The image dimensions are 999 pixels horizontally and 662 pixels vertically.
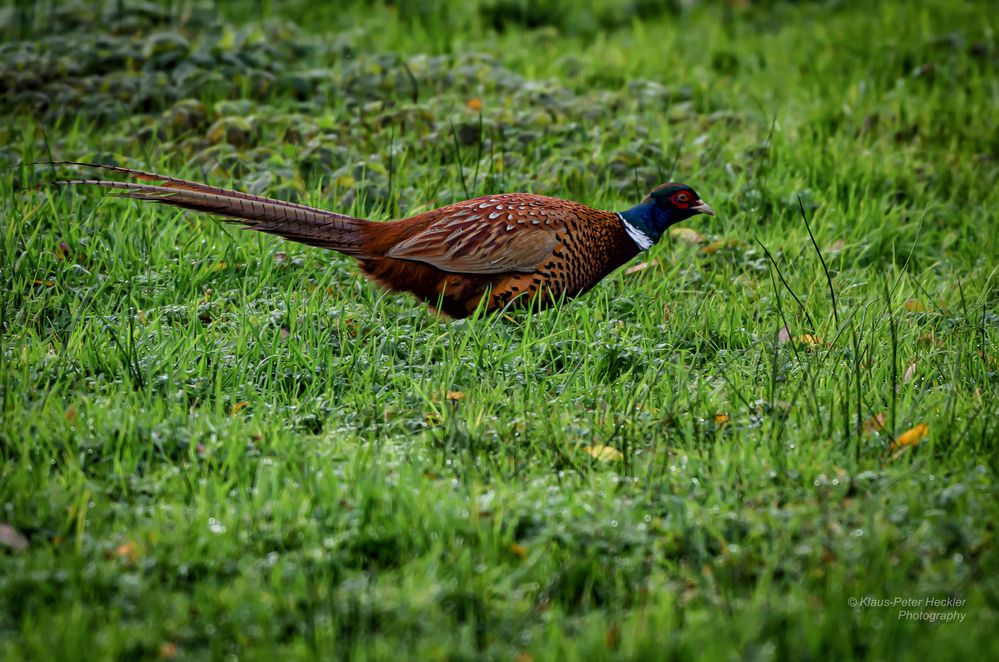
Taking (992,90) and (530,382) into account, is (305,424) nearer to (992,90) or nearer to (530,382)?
(530,382)

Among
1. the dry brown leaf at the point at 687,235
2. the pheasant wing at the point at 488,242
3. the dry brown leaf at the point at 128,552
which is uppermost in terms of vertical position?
the pheasant wing at the point at 488,242

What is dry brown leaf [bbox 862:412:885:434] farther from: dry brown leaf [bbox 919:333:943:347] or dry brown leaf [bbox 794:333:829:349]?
dry brown leaf [bbox 919:333:943:347]

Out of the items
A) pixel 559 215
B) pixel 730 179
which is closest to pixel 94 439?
pixel 559 215

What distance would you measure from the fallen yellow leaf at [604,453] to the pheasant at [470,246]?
1088 millimetres

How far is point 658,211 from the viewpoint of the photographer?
16.3ft

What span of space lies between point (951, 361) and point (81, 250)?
147 inches

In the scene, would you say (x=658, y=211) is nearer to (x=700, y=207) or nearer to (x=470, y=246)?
(x=700, y=207)

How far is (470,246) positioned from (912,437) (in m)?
1.89

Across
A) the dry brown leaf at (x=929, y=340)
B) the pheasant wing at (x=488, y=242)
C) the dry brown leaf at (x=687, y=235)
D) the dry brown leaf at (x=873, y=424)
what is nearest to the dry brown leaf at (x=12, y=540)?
the pheasant wing at (x=488, y=242)

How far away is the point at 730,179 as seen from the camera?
6055 millimetres

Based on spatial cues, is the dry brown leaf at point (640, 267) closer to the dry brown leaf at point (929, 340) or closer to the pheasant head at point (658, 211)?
the pheasant head at point (658, 211)

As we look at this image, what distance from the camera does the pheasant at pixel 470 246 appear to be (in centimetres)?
453

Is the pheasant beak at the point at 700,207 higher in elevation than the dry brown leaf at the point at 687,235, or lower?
higher

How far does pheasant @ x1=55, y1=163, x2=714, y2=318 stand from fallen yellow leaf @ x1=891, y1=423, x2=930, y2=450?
1.59 meters
